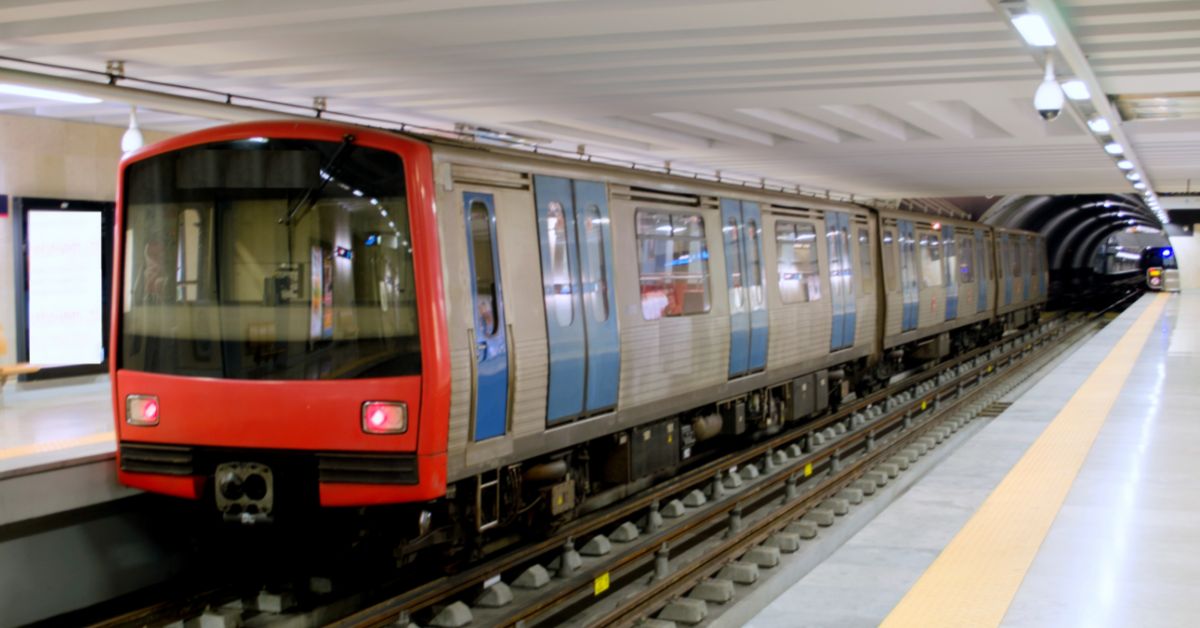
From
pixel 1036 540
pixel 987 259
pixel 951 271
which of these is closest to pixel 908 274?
pixel 951 271

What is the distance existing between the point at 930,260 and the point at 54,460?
14145 mm

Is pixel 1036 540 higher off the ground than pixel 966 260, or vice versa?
pixel 966 260

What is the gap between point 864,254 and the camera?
549 inches

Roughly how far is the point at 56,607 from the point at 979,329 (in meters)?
20.3

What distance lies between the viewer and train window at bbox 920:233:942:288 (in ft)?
55.8

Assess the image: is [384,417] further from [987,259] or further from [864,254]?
[987,259]

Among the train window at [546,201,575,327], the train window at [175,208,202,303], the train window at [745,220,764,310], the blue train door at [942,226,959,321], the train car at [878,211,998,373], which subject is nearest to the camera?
the train window at [175,208,202,303]

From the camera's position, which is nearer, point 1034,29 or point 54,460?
point 54,460

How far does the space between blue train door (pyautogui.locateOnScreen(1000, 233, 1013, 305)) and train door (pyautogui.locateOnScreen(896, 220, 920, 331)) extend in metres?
8.87

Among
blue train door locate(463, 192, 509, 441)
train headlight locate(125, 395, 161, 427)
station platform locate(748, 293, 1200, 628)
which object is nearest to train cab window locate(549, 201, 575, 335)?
blue train door locate(463, 192, 509, 441)

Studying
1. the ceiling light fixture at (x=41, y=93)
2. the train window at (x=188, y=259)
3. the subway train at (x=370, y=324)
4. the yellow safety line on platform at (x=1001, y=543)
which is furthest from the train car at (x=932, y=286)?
the train window at (x=188, y=259)

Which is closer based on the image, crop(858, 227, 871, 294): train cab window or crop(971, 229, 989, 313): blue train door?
crop(858, 227, 871, 294): train cab window

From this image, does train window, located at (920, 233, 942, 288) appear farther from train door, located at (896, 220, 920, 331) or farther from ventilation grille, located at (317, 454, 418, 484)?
ventilation grille, located at (317, 454, 418, 484)

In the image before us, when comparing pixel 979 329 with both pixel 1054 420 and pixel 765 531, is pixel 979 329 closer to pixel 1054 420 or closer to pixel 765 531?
pixel 1054 420
